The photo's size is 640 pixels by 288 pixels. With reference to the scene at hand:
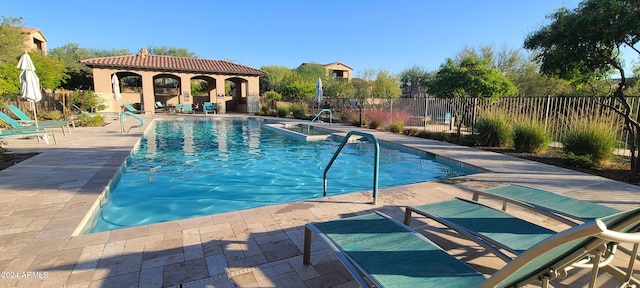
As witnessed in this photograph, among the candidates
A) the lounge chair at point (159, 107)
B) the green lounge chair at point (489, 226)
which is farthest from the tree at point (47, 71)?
the green lounge chair at point (489, 226)

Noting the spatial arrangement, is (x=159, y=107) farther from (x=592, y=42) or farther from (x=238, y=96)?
(x=592, y=42)

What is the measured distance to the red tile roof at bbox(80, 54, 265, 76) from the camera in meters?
21.7

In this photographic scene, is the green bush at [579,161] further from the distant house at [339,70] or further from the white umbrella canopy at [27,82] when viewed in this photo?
the distant house at [339,70]

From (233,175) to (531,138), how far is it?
7.10 metres

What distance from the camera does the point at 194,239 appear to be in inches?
112

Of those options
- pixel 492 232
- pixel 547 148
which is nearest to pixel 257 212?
pixel 492 232

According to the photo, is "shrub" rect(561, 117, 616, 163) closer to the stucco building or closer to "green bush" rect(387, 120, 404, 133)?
"green bush" rect(387, 120, 404, 133)

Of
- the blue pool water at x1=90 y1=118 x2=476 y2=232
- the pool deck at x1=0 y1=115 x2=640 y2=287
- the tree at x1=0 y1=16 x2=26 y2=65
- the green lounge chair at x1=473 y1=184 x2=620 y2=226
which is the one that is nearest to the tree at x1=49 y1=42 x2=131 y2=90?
the tree at x1=0 y1=16 x2=26 y2=65

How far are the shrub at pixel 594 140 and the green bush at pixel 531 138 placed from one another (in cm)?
82

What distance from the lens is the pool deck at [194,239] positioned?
2246mm

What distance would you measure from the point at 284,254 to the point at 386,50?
1109 inches

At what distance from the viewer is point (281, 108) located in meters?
20.8

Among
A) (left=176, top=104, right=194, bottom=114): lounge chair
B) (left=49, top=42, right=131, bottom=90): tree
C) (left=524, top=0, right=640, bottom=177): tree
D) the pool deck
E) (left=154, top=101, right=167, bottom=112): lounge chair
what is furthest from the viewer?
(left=49, top=42, right=131, bottom=90): tree

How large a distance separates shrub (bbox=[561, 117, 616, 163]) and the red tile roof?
76.0 feet
